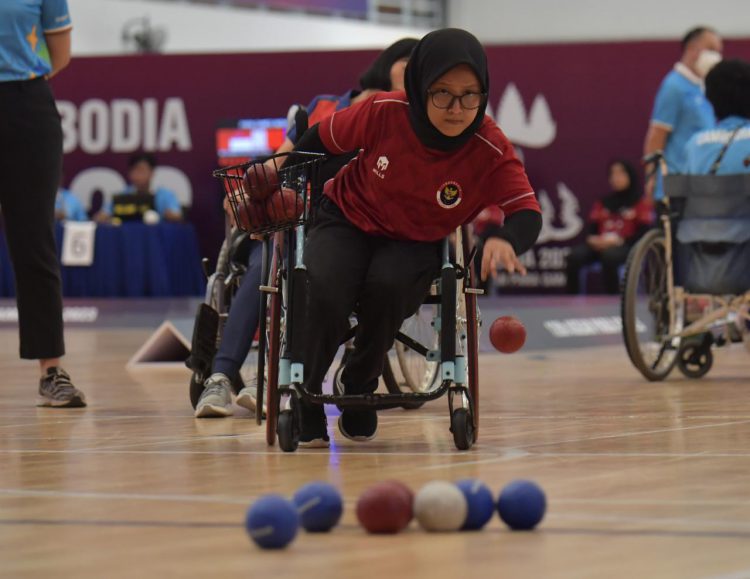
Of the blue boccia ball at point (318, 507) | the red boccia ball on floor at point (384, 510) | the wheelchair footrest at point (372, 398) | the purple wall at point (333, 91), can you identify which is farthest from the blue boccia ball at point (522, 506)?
the purple wall at point (333, 91)

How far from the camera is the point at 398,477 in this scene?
10.8ft

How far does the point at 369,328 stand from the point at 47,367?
1.76 metres

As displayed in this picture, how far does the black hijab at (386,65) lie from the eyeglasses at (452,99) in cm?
138

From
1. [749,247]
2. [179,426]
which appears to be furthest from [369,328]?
[749,247]

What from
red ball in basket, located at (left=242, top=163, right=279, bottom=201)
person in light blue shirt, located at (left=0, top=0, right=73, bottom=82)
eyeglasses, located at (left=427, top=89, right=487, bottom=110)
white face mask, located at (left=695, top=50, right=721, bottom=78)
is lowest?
red ball in basket, located at (left=242, top=163, right=279, bottom=201)

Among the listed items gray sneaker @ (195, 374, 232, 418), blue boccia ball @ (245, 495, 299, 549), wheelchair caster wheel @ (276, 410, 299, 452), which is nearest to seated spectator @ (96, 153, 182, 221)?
gray sneaker @ (195, 374, 232, 418)

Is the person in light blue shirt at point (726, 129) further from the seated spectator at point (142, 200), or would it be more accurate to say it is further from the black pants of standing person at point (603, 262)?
the seated spectator at point (142, 200)

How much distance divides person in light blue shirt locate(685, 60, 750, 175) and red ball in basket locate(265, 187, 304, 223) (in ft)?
10.0

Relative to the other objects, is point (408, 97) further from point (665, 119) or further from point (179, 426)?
point (665, 119)

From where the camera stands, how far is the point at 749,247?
6402 mm

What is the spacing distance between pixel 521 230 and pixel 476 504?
133cm

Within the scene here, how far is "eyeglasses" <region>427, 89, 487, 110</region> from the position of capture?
12.3 ft

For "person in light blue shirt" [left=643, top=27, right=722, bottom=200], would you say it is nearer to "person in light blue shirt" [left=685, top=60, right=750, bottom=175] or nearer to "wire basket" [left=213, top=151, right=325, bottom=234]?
"person in light blue shirt" [left=685, top=60, right=750, bottom=175]

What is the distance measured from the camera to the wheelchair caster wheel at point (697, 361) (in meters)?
6.57
